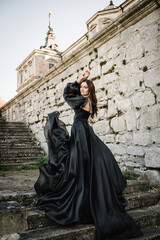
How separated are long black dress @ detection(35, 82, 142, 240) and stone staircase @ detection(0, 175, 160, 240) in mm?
102

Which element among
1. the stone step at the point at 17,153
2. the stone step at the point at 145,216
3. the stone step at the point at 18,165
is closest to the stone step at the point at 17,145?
the stone step at the point at 17,153

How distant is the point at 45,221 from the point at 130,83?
116 inches

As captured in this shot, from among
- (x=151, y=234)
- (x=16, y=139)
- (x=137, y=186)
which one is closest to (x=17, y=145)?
(x=16, y=139)

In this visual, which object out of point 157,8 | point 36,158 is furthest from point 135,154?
point 36,158

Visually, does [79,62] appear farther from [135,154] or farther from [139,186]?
[139,186]

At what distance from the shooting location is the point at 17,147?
670 centimetres

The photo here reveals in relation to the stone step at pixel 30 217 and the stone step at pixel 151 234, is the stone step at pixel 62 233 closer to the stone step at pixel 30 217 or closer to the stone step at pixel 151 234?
the stone step at pixel 30 217

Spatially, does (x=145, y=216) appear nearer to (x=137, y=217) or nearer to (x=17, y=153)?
(x=137, y=217)

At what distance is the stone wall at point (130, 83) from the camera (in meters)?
3.60

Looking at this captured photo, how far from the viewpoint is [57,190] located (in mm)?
2469

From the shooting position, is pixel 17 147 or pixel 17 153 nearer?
pixel 17 153

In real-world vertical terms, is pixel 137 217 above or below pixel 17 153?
below

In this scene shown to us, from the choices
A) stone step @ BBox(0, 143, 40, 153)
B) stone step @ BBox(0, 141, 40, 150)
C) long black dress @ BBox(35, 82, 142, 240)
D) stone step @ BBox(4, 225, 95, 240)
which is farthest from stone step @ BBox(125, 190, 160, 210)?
stone step @ BBox(0, 141, 40, 150)

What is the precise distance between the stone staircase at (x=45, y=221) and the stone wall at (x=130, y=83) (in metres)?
0.72
